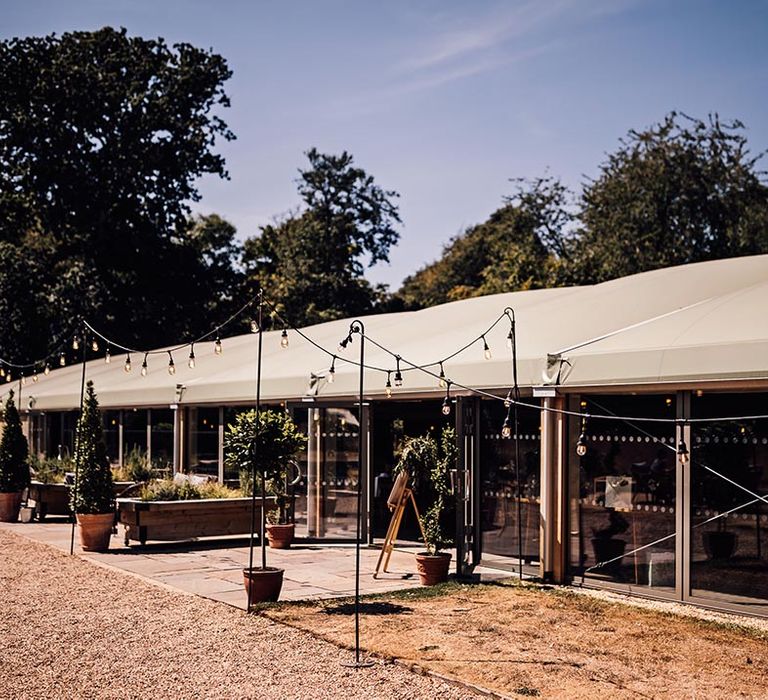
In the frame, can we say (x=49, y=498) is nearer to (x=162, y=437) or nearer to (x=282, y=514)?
(x=162, y=437)

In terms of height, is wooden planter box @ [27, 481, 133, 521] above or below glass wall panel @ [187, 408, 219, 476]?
below

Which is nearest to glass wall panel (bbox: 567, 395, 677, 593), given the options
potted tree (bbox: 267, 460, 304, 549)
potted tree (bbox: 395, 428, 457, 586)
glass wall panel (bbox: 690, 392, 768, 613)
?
glass wall panel (bbox: 690, 392, 768, 613)

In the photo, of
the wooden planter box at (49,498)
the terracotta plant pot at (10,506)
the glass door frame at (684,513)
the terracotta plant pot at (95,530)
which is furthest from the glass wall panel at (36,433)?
the glass door frame at (684,513)

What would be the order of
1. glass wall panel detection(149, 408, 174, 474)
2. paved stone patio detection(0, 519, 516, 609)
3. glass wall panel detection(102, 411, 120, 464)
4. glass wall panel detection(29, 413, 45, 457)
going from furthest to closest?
glass wall panel detection(29, 413, 45, 457)
glass wall panel detection(102, 411, 120, 464)
glass wall panel detection(149, 408, 174, 474)
paved stone patio detection(0, 519, 516, 609)

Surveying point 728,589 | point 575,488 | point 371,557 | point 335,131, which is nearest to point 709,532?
point 728,589

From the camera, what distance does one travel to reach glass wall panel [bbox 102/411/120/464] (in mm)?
22188

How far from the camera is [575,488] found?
1048cm

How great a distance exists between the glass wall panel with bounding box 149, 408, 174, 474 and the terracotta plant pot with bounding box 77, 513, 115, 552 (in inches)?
233

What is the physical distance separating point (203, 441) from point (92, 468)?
5.12 m

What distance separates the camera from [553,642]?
7.74 metres

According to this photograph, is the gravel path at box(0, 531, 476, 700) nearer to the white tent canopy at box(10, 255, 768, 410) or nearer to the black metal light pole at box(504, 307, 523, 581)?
the black metal light pole at box(504, 307, 523, 581)

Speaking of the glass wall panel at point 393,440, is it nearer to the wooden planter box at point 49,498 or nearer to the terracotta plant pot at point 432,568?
the terracotta plant pot at point 432,568

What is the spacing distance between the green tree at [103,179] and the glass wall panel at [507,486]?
24018mm

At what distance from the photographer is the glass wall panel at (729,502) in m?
8.83
